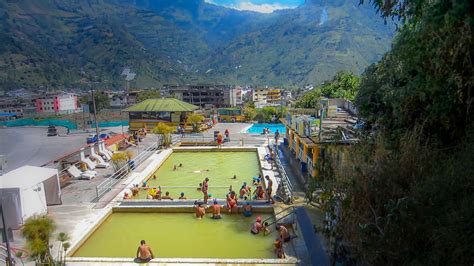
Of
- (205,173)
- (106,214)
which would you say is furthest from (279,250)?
(205,173)

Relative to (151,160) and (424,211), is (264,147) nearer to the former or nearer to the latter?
(151,160)

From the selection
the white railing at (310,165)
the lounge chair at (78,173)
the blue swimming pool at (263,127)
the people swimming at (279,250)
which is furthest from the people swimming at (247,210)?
the blue swimming pool at (263,127)

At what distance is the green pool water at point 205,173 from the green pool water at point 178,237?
87.0 inches

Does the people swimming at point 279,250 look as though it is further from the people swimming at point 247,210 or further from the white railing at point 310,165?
the white railing at point 310,165

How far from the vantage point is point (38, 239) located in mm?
7887

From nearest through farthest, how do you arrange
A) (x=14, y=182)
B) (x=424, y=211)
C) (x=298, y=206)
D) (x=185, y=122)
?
(x=424, y=211) → (x=14, y=182) → (x=298, y=206) → (x=185, y=122)

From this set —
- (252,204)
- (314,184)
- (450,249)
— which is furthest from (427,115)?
→ (252,204)

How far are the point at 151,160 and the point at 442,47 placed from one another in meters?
17.8

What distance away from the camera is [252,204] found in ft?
42.9

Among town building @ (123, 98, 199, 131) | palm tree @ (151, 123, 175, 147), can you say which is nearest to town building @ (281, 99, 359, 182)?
palm tree @ (151, 123, 175, 147)

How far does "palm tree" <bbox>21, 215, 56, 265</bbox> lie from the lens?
7.84 meters

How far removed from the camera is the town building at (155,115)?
35.0 metres

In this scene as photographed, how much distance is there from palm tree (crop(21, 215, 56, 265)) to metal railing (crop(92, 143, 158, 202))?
17.5ft

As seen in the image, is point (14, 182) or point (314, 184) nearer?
point (314, 184)
